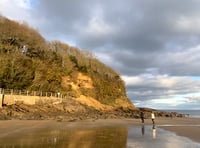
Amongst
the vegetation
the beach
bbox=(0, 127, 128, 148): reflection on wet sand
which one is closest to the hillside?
the vegetation

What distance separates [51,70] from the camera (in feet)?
199

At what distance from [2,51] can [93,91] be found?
916 inches

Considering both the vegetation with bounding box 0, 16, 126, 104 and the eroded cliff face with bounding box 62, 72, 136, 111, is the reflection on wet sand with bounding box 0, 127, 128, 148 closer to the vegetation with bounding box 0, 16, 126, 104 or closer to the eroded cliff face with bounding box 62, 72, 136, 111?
the vegetation with bounding box 0, 16, 126, 104

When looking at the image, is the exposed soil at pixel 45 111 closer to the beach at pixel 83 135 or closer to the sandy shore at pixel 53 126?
the sandy shore at pixel 53 126

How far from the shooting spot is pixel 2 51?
55.2 metres

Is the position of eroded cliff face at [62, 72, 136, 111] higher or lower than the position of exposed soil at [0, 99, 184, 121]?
higher

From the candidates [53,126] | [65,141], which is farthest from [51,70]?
[65,141]

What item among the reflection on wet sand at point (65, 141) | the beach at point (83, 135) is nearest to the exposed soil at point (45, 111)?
the beach at point (83, 135)

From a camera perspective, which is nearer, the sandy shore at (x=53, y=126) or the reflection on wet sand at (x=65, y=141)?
the reflection on wet sand at (x=65, y=141)

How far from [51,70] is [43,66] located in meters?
1.87

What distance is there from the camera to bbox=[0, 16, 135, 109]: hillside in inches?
2096

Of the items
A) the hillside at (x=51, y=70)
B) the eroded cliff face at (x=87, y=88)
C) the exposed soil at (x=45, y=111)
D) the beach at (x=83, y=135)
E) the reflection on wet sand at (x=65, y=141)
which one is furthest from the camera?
the eroded cliff face at (x=87, y=88)

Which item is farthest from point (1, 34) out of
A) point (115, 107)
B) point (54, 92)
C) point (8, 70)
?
point (115, 107)

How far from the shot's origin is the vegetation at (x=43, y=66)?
173 feet
